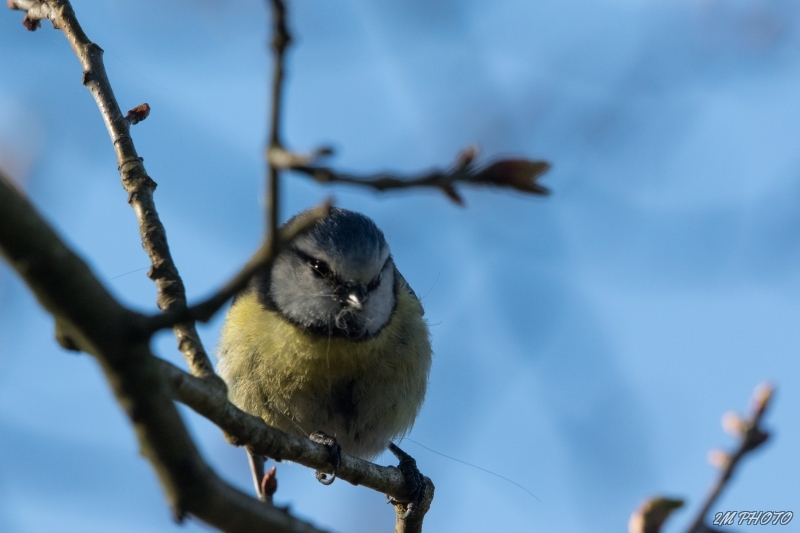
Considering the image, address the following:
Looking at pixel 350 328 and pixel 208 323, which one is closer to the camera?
pixel 208 323

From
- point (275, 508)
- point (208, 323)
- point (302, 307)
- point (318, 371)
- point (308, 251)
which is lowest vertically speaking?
point (275, 508)

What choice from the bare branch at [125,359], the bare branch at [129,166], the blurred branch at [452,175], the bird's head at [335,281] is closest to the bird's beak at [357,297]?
the bird's head at [335,281]

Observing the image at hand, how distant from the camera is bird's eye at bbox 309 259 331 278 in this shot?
363cm

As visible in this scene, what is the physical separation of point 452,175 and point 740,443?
567 millimetres

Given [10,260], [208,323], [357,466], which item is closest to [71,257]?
[10,260]

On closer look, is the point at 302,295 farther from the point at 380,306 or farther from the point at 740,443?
the point at 740,443

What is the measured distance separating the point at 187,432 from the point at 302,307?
216cm

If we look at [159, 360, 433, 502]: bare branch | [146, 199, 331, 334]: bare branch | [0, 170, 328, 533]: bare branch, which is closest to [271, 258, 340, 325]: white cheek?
[159, 360, 433, 502]: bare branch

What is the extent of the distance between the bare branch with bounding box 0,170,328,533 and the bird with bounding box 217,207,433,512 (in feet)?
5.93

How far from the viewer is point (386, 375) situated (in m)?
3.58

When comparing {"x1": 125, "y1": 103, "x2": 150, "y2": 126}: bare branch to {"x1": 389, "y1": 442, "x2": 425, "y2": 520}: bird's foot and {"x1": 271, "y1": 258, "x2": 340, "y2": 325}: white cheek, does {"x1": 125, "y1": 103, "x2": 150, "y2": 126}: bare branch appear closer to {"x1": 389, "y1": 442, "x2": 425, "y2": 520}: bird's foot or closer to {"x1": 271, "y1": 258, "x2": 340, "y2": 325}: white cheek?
{"x1": 271, "y1": 258, "x2": 340, "y2": 325}: white cheek

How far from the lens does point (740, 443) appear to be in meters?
1.22

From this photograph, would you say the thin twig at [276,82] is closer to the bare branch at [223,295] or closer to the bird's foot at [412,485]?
the bare branch at [223,295]

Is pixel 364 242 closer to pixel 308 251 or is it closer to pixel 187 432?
pixel 308 251
